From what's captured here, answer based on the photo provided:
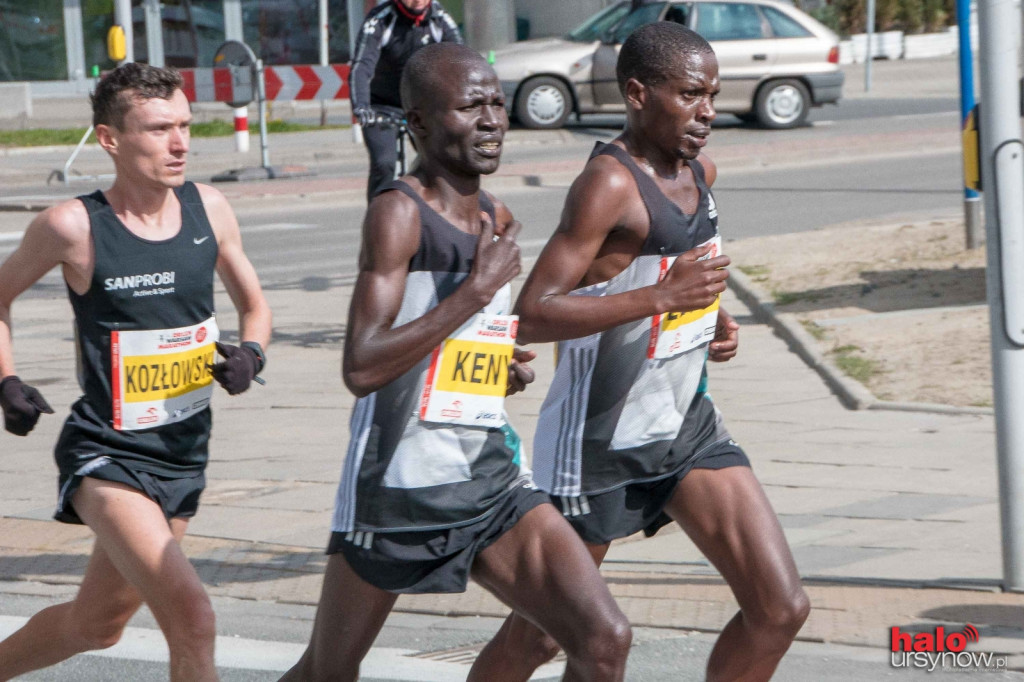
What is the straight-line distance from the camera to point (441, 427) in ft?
11.1

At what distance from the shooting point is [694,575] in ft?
17.9

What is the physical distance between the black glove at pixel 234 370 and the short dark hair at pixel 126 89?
26.0 inches

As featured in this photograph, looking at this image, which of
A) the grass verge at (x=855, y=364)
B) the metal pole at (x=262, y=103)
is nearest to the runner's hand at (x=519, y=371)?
the grass verge at (x=855, y=364)

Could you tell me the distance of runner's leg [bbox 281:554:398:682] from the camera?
3.30 metres

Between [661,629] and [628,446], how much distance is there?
→ 144 centimetres

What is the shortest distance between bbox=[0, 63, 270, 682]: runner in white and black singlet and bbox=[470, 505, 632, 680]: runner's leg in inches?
34.4

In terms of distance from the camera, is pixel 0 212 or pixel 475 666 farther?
pixel 0 212

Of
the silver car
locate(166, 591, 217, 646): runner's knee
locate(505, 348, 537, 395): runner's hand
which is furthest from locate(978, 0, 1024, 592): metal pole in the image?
the silver car

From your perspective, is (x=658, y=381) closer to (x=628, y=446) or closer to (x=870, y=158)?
(x=628, y=446)

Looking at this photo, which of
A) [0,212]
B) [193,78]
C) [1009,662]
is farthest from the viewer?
[193,78]

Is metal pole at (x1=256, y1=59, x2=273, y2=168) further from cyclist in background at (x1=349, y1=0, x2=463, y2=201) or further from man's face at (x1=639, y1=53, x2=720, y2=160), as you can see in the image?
man's face at (x1=639, y1=53, x2=720, y2=160)

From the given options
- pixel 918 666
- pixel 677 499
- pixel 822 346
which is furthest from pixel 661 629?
pixel 822 346

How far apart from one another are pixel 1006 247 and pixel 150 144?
279 cm

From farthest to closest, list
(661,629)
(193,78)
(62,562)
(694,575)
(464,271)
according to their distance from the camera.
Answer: (193,78) < (62,562) < (694,575) < (661,629) < (464,271)
